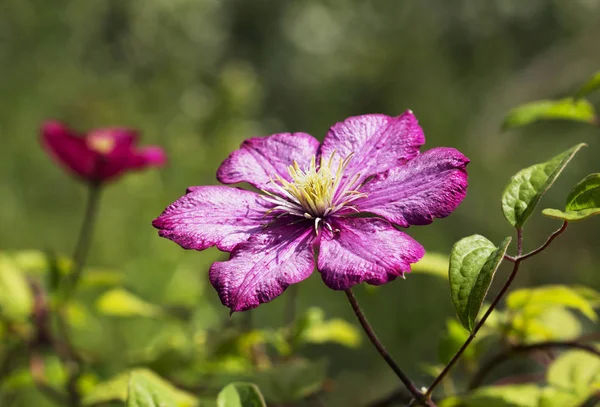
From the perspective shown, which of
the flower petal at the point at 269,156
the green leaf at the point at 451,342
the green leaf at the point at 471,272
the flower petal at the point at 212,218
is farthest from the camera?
the green leaf at the point at 451,342

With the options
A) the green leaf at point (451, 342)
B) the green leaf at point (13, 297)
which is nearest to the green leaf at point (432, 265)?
the green leaf at point (451, 342)

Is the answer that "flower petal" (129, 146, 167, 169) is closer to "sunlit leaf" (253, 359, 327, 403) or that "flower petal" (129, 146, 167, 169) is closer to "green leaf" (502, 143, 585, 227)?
"sunlit leaf" (253, 359, 327, 403)

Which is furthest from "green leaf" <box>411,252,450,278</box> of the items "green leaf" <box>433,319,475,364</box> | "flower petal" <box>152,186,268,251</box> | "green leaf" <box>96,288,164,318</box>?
"green leaf" <box>96,288,164,318</box>

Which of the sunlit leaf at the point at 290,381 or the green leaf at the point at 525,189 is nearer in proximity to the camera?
the green leaf at the point at 525,189

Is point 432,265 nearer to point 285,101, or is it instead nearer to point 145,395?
point 145,395

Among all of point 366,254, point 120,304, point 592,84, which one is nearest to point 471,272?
point 366,254

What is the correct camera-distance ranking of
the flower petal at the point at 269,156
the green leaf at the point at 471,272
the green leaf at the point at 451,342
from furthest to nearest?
the green leaf at the point at 451,342 < the flower petal at the point at 269,156 < the green leaf at the point at 471,272

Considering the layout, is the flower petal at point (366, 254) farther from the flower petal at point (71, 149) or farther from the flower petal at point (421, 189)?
the flower petal at point (71, 149)

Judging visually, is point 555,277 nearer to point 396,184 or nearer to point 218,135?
point 218,135
